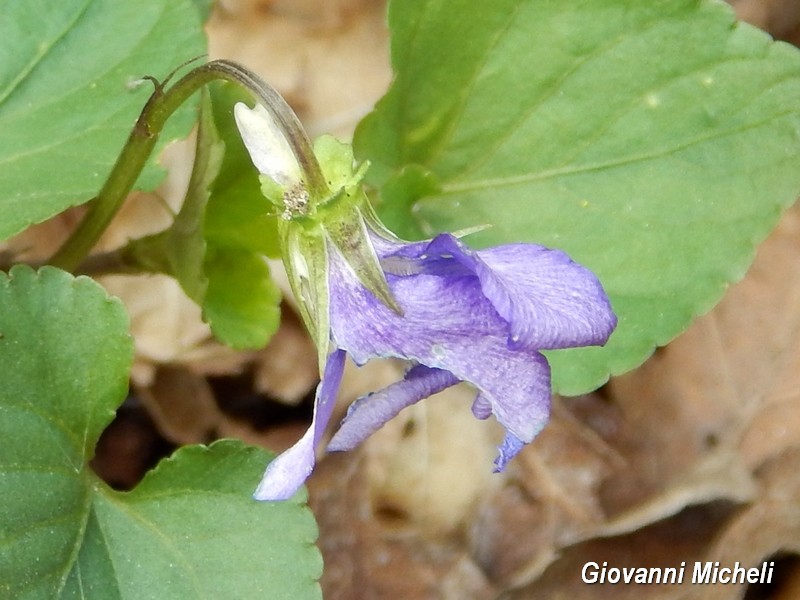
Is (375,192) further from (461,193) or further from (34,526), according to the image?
(34,526)

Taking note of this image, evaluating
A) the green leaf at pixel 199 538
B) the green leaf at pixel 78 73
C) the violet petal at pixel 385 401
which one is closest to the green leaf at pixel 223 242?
the green leaf at pixel 78 73

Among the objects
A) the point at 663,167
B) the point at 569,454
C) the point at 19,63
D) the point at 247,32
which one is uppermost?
the point at 19,63

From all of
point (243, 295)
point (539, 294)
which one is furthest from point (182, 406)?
point (539, 294)

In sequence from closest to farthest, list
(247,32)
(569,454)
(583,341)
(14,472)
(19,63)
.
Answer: (583,341) → (14,472) → (19,63) → (569,454) → (247,32)

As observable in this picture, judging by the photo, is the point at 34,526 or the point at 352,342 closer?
the point at 352,342

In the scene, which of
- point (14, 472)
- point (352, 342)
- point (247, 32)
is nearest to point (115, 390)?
point (14, 472)

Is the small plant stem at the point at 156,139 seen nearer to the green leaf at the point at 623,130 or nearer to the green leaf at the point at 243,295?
the green leaf at the point at 243,295

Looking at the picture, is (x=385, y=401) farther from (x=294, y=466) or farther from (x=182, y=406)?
(x=182, y=406)

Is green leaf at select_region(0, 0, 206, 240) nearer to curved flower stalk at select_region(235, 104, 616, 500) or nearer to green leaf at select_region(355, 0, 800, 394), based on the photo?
green leaf at select_region(355, 0, 800, 394)
